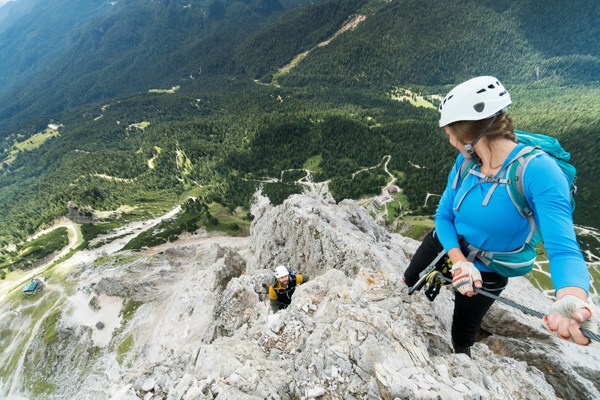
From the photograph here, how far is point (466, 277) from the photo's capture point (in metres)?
5.79

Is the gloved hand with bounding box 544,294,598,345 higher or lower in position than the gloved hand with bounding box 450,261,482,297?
higher

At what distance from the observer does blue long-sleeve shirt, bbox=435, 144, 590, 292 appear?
420 centimetres

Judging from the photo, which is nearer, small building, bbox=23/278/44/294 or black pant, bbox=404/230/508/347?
black pant, bbox=404/230/508/347

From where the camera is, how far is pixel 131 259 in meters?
63.9

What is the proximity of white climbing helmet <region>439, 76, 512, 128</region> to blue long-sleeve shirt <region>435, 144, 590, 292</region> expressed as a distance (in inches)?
33.2

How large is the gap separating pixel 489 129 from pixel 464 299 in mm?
4809

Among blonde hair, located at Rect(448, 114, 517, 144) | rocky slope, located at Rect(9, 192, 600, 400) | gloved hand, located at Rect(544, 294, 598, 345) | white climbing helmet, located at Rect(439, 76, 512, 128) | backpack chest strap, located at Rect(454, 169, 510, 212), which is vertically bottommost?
rocky slope, located at Rect(9, 192, 600, 400)

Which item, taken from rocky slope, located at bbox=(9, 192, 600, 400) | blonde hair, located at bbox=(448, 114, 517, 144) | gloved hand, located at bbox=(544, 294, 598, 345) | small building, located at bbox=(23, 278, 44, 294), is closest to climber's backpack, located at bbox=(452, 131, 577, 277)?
blonde hair, located at bbox=(448, 114, 517, 144)

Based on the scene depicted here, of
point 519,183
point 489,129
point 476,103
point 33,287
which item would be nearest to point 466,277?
point 519,183

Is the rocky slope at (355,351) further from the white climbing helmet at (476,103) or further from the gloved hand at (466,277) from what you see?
the white climbing helmet at (476,103)

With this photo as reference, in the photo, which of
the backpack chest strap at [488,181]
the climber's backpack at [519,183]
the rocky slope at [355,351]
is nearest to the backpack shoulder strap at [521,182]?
the climber's backpack at [519,183]

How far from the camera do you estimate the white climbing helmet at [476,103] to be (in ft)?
17.0

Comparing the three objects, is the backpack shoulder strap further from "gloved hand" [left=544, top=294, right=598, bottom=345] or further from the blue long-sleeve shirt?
"gloved hand" [left=544, top=294, right=598, bottom=345]

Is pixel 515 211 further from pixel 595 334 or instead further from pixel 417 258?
pixel 417 258
